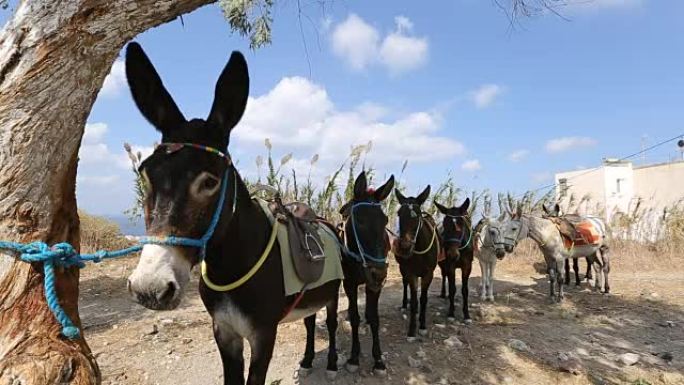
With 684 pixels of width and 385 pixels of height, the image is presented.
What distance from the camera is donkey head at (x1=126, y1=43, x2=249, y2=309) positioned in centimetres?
160

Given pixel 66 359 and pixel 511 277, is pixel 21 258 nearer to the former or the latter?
pixel 66 359

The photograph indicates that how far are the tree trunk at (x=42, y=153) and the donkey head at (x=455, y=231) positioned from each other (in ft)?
18.9

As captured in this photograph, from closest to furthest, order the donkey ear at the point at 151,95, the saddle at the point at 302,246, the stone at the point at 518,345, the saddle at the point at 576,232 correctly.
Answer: the donkey ear at the point at 151,95 < the saddle at the point at 302,246 < the stone at the point at 518,345 < the saddle at the point at 576,232

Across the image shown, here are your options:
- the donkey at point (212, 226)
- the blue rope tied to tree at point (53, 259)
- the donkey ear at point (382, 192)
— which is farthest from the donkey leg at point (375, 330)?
the blue rope tied to tree at point (53, 259)

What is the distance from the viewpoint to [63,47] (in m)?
1.60

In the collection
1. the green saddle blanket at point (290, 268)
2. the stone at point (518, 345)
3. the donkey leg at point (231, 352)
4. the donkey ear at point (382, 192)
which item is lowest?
the stone at point (518, 345)

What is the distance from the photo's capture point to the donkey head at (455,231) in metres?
6.73

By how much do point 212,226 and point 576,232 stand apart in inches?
357

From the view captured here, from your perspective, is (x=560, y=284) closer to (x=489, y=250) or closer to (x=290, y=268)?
(x=489, y=250)

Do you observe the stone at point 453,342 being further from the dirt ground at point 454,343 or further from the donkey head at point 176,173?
the donkey head at point 176,173

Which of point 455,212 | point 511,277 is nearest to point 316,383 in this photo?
point 455,212

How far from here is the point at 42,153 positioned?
1.55 metres

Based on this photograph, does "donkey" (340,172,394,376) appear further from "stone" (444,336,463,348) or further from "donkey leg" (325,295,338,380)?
"stone" (444,336,463,348)

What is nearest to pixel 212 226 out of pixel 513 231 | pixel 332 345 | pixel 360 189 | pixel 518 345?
pixel 360 189
